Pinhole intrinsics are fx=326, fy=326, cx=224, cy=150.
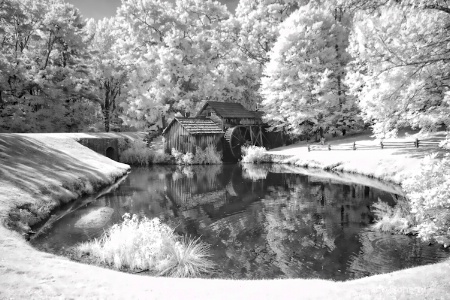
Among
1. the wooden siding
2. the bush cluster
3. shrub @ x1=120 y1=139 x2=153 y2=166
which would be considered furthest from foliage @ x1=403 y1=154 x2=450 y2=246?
shrub @ x1=120 y1=139 x2=153 y2=166

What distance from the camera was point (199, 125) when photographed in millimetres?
31125

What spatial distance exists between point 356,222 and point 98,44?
42065mm

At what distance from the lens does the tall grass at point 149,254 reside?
26.6ft

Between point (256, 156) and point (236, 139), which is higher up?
point (236, 139)

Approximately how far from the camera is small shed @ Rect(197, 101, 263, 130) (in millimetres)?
33406

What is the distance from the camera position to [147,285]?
6.32 metres

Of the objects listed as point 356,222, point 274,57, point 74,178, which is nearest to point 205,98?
point 274,57

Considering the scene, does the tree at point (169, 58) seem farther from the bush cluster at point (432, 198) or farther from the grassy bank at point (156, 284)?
the bush cluster at point (432, 198)

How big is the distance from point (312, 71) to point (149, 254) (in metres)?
28.1

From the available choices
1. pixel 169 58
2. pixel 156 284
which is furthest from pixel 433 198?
pixel 169 58

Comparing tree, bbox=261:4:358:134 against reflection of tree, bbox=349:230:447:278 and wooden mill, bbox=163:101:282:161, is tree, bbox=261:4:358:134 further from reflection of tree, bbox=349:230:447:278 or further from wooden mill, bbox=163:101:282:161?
reflection of tree, bbox=349:230:447:278

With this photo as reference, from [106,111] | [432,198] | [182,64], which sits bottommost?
[432,198]

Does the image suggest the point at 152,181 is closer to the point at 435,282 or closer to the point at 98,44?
the point at 435,282

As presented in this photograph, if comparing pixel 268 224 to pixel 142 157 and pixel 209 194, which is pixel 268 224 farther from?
pixel 142 157
